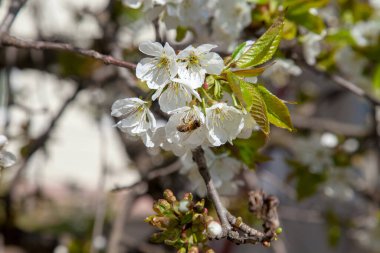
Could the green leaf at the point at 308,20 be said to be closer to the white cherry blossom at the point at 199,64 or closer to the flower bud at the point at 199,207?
the white cherry blossom at the point at 199,64

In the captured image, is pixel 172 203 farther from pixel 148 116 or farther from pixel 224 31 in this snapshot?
pixel 224 31

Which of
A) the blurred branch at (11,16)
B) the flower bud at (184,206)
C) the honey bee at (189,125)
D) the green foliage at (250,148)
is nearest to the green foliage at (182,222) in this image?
the flower bud at (184,206)

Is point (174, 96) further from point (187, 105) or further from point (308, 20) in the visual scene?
point (308, 20)

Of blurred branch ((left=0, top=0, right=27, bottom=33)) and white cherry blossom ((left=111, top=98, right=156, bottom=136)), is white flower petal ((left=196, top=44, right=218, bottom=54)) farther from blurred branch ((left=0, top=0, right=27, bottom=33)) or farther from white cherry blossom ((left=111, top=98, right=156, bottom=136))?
blurred branch ((left=0, top=0, right=27, bottom=33))

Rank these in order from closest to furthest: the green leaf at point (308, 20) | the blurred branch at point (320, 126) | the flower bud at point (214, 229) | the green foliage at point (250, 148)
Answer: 1. the flower bud at point (214, 229)
2. the green foliage at point (250, 148)
3. the green leaf at point (308, 20)
4. the blurred branch at point (320, 126)

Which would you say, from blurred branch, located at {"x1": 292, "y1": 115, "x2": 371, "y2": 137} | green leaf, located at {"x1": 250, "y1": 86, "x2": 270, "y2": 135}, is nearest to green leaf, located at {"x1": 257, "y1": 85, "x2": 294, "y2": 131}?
green leaf, located at {"x1": 250, "y1": 86, "x2": 270, "y2": 135}

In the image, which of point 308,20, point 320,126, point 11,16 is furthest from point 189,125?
point 320,126

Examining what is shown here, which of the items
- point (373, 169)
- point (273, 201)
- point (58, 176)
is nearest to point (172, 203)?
point (273, 201)
